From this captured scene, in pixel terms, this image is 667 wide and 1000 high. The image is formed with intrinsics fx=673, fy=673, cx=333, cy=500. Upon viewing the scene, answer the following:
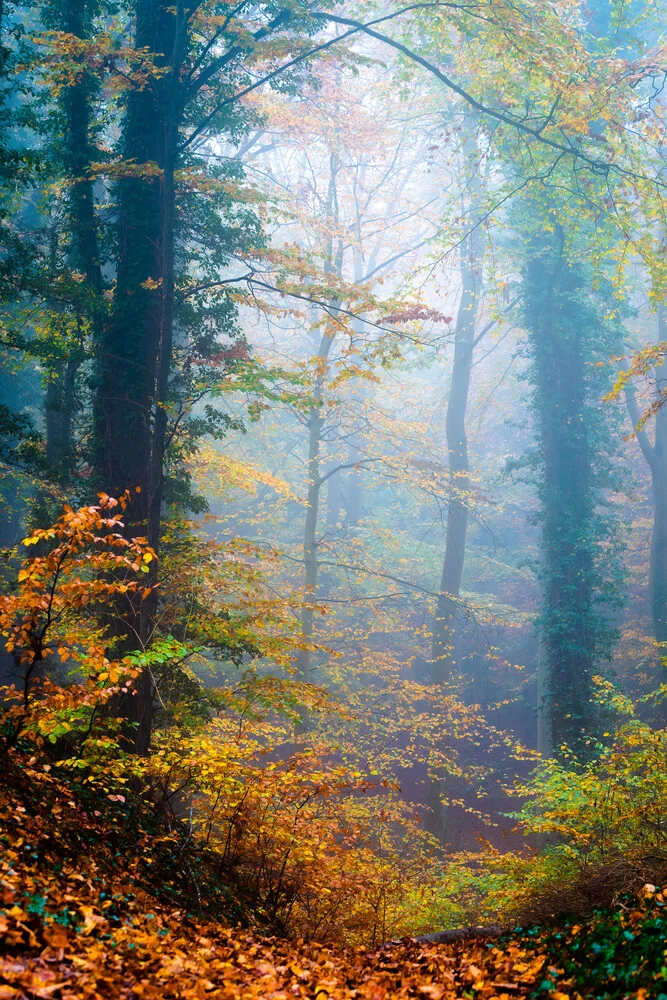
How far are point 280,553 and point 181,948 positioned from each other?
487 cm

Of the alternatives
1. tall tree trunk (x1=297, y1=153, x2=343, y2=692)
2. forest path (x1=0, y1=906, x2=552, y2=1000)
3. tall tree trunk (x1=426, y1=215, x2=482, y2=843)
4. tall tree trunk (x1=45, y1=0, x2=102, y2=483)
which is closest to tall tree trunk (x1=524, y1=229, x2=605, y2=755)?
tall tree trunk (x1=426, y1=215, x2=482, y2=843)

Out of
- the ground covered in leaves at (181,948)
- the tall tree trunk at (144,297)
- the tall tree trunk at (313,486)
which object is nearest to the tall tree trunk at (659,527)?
the tall tree trunk at (313,486)

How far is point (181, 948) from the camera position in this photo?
3.80 m

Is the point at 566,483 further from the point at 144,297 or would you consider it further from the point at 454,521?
the point at 144,297

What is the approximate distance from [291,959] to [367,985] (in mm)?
620

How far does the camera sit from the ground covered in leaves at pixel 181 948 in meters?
3.17

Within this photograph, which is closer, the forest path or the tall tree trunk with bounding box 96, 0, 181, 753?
the forest path

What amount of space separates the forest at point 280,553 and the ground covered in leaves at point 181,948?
0.02 metres

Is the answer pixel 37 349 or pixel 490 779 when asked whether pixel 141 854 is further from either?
pixel 490 779

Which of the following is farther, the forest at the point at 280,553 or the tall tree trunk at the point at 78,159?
the tall tree trunk at the point at 78,159

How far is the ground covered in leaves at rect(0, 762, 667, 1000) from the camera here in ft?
10.4

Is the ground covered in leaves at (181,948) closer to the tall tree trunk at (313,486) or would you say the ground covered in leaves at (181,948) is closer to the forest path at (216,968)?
the forest path at (216,968)

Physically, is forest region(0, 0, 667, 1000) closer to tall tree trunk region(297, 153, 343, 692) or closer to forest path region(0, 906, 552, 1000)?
forest path region(0, 906, 552, 1000)

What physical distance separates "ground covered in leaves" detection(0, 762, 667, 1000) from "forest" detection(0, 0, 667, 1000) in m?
0.02
